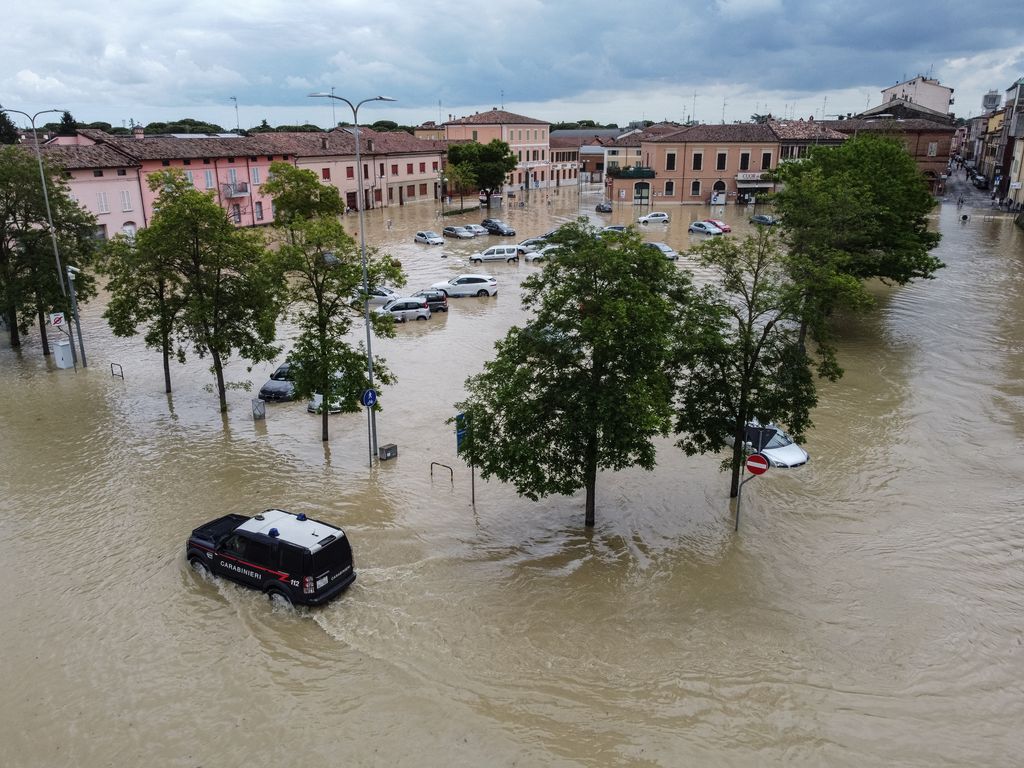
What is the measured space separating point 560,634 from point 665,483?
7.39m

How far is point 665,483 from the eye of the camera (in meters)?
19.7

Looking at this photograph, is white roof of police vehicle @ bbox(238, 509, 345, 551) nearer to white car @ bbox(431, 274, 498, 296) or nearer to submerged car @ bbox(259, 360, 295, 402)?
submerged car @ bbox(259, 360, 295, 402)

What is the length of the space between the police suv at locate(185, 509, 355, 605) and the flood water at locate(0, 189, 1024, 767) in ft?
1.24

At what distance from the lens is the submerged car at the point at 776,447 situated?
67.3 ft

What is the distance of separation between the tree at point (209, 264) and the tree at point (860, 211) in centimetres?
1704

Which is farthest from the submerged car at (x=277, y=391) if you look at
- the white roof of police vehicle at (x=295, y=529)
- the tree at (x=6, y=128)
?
the tree at (x=6, y=128)

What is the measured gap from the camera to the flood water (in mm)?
11125

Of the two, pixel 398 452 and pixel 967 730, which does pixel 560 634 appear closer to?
pixel 967 730

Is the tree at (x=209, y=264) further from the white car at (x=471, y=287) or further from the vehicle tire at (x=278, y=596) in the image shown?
the white car at (x=471, y=287)

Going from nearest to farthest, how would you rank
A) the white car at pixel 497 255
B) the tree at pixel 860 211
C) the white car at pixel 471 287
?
the tree at pixel 860 211 < the white car at pixel 471 287 < the white car at pixel 497 255

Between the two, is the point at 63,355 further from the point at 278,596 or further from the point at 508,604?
the point at 508,604

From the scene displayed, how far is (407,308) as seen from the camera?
36094 mm

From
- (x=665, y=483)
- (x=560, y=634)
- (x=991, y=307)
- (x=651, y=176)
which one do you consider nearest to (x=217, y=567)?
(x=560, y=634)

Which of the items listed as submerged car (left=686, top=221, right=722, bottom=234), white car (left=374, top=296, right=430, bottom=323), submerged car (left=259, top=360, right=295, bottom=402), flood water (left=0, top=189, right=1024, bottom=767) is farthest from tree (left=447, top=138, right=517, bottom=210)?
flood water (left=0, top=189, right=1024, bottom=767)
